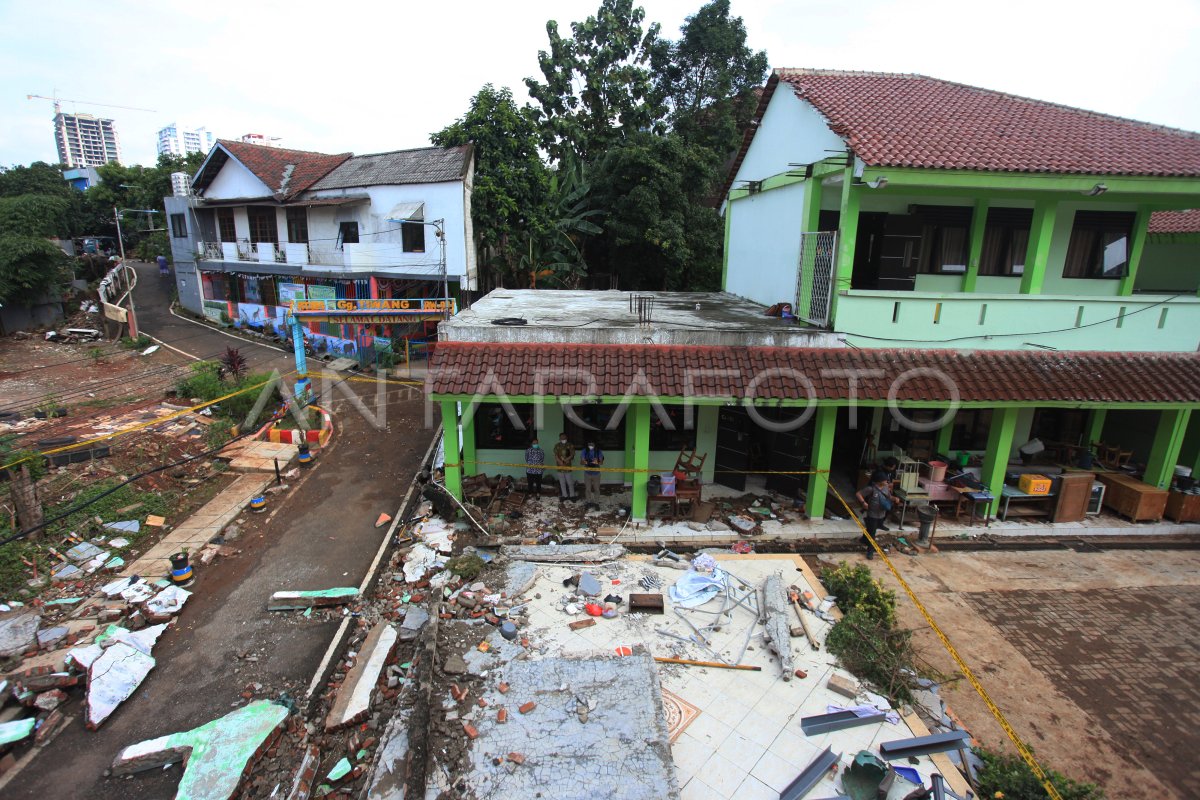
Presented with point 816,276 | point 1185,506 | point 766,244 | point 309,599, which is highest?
point 766,244

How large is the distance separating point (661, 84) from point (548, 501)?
2712 cm

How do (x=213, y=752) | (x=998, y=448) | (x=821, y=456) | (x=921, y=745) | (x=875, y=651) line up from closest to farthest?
(x=921, y=745), (x=213, y=752), (x=875, y=651), (x=821, y=456), (x=998, y=448)

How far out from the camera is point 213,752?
21.8 ft

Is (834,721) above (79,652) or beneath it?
above

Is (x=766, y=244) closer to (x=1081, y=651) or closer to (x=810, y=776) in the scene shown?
(x=1081, y=651)

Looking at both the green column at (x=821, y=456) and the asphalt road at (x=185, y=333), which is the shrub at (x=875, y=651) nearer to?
the green column at (x=821, y=456)

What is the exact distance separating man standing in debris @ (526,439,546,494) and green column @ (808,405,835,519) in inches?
210

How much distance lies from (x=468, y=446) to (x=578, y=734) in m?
7.22

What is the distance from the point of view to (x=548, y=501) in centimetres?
1193

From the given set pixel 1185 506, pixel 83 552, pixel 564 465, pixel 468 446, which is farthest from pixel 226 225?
pixel 1185 506

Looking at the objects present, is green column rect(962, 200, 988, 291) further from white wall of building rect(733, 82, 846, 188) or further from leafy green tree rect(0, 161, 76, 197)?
leafy green tree rect(0, 161, 76, 197)

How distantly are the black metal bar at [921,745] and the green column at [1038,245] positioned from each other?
8770mm

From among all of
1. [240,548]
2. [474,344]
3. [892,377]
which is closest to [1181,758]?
[892,377]

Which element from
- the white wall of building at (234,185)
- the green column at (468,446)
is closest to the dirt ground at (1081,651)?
the green column at (468,446)
